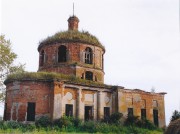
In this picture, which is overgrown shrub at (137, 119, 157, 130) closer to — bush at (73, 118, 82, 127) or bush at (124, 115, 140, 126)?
bush at (124, 115, 140, 126)

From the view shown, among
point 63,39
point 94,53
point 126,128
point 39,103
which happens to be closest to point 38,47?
point 63,39

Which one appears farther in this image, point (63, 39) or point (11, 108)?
point (63, 39)

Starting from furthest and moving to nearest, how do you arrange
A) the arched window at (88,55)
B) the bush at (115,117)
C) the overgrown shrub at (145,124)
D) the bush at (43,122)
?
the arched window at (88,55) → the overgrown shrub at (145,124) → the bush at (115,117) → the bush at (43,122)

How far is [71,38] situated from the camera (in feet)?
84.9

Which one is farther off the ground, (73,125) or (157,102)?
(157,102)

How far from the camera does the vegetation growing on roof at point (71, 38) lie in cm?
2594

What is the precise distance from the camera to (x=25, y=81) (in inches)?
821

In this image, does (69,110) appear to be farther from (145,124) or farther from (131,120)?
(145,124)

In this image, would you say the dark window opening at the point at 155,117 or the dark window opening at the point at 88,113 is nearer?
the dark window opening at the point at 88,113

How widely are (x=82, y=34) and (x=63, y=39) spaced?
7.60ft

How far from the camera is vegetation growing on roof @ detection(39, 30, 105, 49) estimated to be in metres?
25.9

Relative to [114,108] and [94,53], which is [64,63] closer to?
[94,53]

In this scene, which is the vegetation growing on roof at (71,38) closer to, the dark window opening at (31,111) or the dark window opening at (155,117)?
the dark window opening at (31,111)

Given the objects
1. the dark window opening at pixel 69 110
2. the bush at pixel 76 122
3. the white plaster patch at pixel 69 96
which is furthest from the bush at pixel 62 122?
the white plaster patch at pixel 69 96
